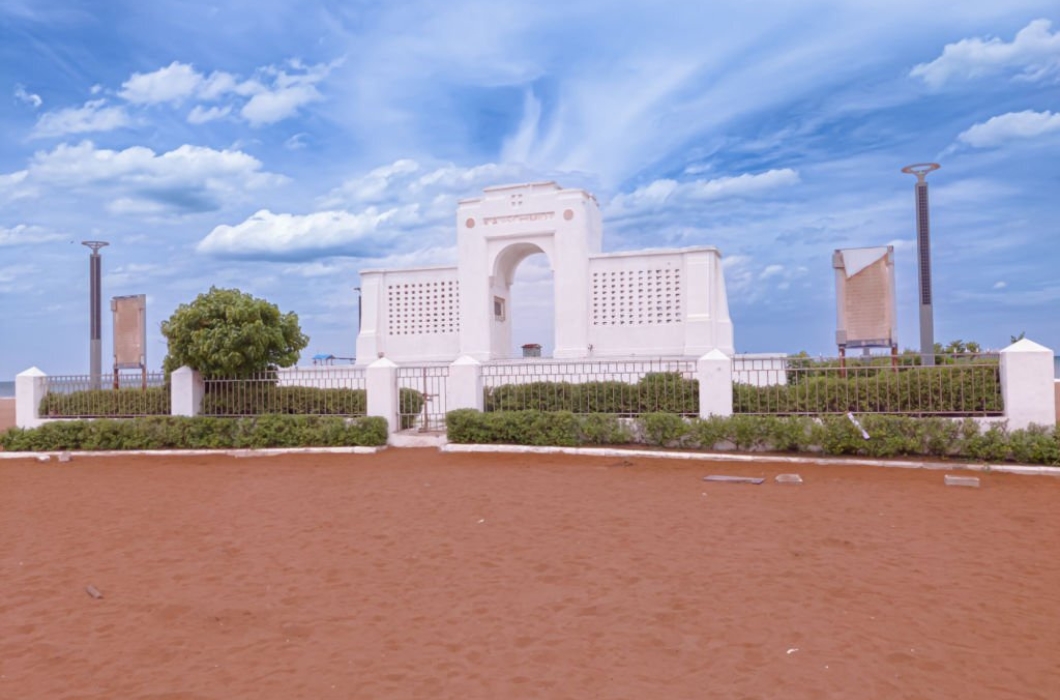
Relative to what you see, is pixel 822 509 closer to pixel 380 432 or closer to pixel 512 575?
pixel 512 575

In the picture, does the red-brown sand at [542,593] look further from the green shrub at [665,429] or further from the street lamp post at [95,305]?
the street lamp post at [95,305]

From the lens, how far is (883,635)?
407 cm

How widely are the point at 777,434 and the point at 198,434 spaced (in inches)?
381

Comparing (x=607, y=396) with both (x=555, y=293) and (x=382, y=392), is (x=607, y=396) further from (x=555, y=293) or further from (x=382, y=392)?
(x=555, y=293)

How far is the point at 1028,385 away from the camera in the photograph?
10.2 metres

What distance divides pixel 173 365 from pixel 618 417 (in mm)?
8156

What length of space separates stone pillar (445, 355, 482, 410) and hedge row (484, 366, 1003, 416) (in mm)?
451

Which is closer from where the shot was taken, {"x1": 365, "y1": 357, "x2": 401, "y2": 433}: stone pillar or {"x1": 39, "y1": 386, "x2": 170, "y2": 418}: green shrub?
{"x1": 365, "y1": 357, "x2": 401, "y2": 433}: stone pillar

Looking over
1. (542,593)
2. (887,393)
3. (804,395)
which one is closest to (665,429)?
(804,395)

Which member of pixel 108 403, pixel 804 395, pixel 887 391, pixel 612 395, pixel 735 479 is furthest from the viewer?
pixel 108 403

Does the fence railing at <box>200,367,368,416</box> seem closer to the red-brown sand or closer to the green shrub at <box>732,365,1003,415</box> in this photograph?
the red-brown sand

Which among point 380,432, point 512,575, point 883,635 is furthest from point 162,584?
point 380,432

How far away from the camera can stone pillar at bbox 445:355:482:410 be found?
12953 millimetres

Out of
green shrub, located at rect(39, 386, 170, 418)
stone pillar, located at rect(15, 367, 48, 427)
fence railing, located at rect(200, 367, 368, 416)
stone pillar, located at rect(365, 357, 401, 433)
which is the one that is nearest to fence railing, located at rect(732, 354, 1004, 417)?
stone pillar, located at rect(365, 357, 401, 433)
